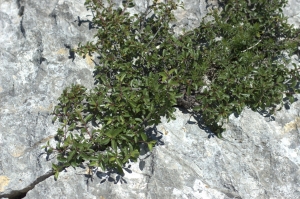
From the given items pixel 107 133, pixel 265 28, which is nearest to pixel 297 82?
pixel 265 28

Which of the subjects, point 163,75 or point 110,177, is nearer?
point 110,177

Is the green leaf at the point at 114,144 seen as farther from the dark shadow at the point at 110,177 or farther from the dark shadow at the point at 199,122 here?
the dark shadow at the point at 199,122

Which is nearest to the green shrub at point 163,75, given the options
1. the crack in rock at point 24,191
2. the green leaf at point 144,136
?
the green leaf at point 144,136

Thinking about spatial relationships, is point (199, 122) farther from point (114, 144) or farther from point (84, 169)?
point (84, 169)

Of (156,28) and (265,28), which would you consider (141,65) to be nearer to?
(156,28)

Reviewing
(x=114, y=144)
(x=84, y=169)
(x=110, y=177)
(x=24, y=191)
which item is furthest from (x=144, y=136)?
(x=24, y=191)

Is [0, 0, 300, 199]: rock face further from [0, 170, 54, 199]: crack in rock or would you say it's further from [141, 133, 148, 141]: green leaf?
[141, 133, 148, 141]: green leaf

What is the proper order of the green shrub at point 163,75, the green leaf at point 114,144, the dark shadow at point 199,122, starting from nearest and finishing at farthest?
the green leaf at point 114,144
the green shrub at point 163,75
the dark shadow at point 199,122
